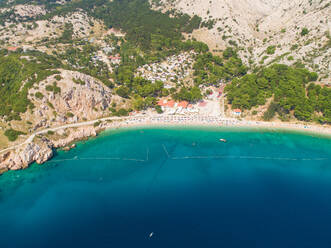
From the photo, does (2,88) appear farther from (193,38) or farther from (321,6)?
(321,6)

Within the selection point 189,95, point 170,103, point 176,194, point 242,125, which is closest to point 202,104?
point 189,95

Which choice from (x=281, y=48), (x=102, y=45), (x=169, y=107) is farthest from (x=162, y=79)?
(x=281, y=48)

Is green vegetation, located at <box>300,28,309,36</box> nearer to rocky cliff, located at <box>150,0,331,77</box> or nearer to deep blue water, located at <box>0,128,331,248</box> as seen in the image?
rocky cliff, located at <box>150,0,331,77</box>

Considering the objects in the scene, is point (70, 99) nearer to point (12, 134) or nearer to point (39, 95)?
point (39, 95)

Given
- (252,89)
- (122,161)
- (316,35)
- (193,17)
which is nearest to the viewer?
(122,161)

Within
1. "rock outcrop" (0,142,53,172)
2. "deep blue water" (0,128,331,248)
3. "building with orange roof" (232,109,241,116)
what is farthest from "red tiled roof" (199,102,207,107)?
"rock outcrop" (0,142,53,172)
